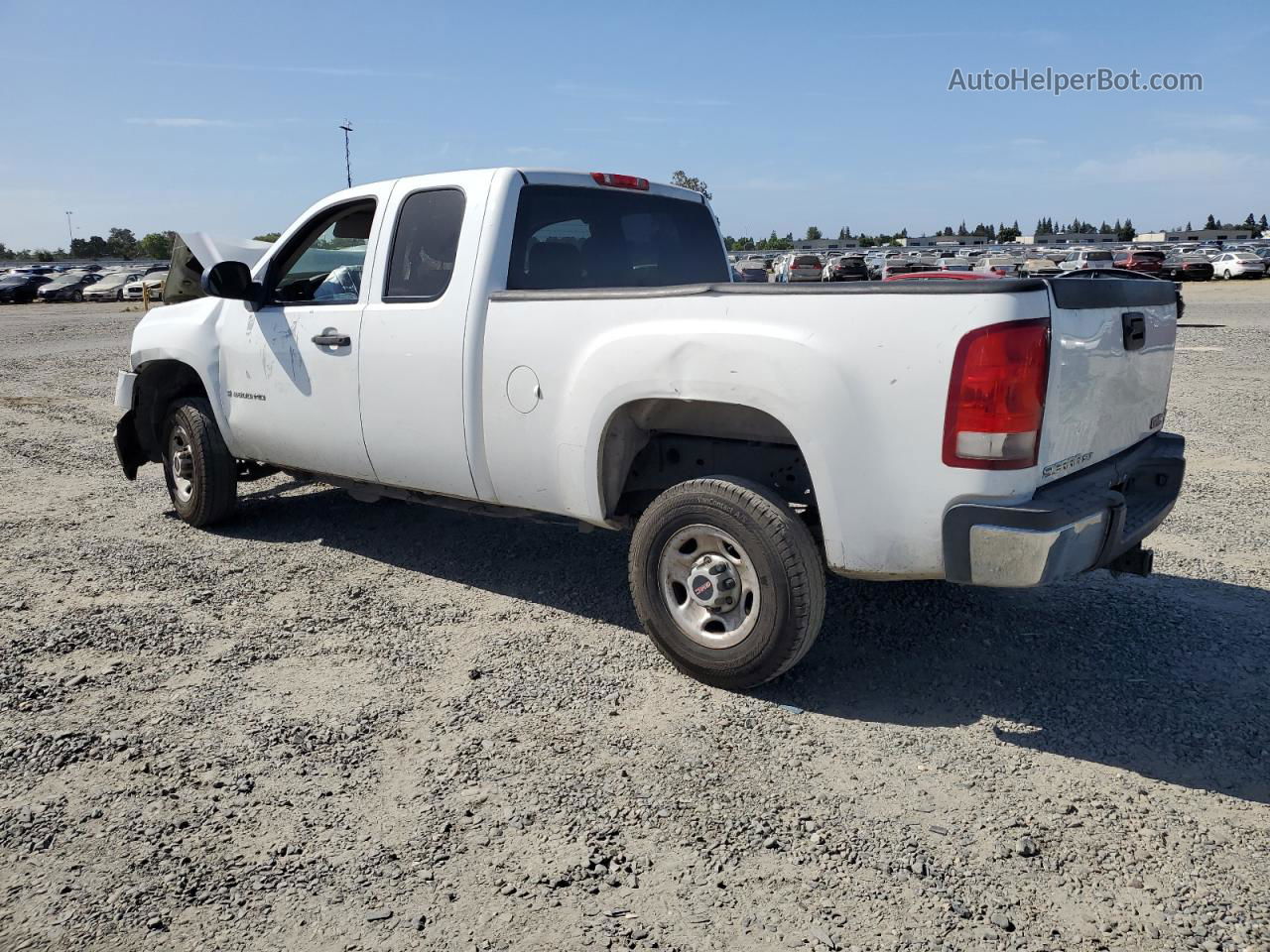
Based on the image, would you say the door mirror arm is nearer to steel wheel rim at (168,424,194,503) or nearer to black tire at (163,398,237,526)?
black tire at (163,398,237,526)

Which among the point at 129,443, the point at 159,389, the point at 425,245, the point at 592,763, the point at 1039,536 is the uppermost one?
the point at 425,245

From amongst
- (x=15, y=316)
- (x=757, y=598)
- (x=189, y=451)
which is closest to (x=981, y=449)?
(x=757, y=598)

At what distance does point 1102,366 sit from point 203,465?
4.97 metres

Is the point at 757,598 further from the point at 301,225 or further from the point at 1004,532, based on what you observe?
the point at 301,225

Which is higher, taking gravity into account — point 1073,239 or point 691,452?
point 1073,239

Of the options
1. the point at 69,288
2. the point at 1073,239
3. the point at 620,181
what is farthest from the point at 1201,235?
the point at 620,181

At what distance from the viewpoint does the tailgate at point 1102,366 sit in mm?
3336

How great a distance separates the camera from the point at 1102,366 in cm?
362

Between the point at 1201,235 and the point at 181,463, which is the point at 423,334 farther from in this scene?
the point at 1201,235

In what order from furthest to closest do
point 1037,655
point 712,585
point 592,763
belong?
point 1037,655 → point 712,585 → point 592,763

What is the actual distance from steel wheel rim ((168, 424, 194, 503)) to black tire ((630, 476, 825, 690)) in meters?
3.58

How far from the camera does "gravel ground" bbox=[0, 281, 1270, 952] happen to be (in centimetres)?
264

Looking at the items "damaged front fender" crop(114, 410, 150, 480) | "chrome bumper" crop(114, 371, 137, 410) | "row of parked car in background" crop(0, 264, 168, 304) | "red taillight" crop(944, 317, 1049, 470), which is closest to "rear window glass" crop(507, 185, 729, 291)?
"red taillight" crop(944, 317, 1049, 470)

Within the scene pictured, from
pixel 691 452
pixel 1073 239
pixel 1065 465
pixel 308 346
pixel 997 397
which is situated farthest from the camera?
pixel 1073 239
